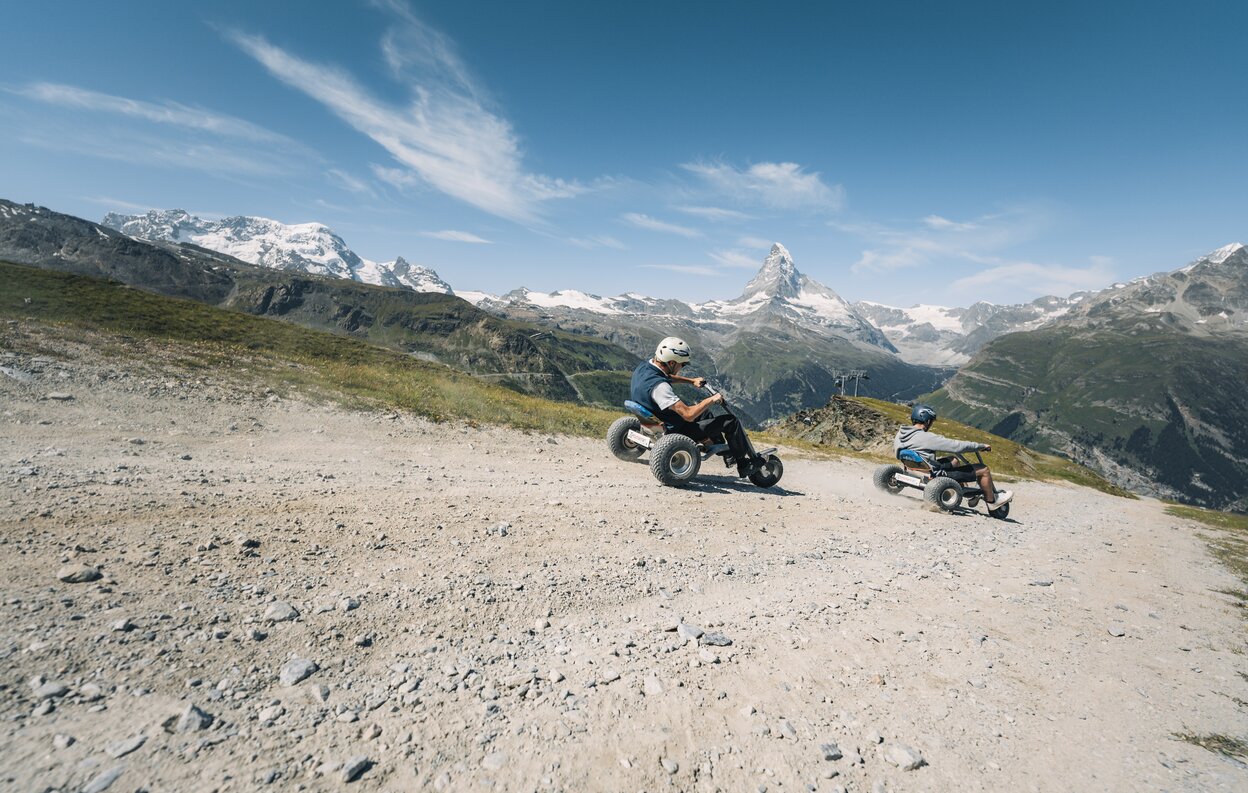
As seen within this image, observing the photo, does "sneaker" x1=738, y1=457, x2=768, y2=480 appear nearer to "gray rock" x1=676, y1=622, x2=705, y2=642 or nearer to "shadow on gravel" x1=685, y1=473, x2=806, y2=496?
"shadow on gravel" x1=685, y1=473, x2=806, y2=496

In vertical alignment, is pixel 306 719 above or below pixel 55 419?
above

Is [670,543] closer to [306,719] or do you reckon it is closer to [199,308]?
[306,719]

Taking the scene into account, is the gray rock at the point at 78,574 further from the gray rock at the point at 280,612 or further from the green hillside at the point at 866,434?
the green hillside at the point at 866,434

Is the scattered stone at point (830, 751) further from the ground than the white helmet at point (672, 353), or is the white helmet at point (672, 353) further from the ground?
the white helmet at point (672, 353)

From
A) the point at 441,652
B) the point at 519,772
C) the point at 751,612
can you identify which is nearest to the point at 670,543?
the point at 751,612

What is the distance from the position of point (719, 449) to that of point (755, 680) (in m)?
8.38

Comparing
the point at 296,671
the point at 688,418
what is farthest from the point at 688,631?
the point at 688,418

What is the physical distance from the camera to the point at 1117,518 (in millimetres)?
18891

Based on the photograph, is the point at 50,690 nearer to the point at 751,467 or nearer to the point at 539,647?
the point at 539,647

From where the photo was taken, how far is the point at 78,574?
174 inches

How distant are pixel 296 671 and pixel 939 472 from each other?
16.4 m

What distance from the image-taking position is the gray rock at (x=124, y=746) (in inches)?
112

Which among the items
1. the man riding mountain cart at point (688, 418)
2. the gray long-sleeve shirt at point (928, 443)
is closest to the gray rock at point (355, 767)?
the man riding mountain cart at point (688, 418)

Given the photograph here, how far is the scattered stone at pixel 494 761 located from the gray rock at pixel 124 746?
2010 mm
